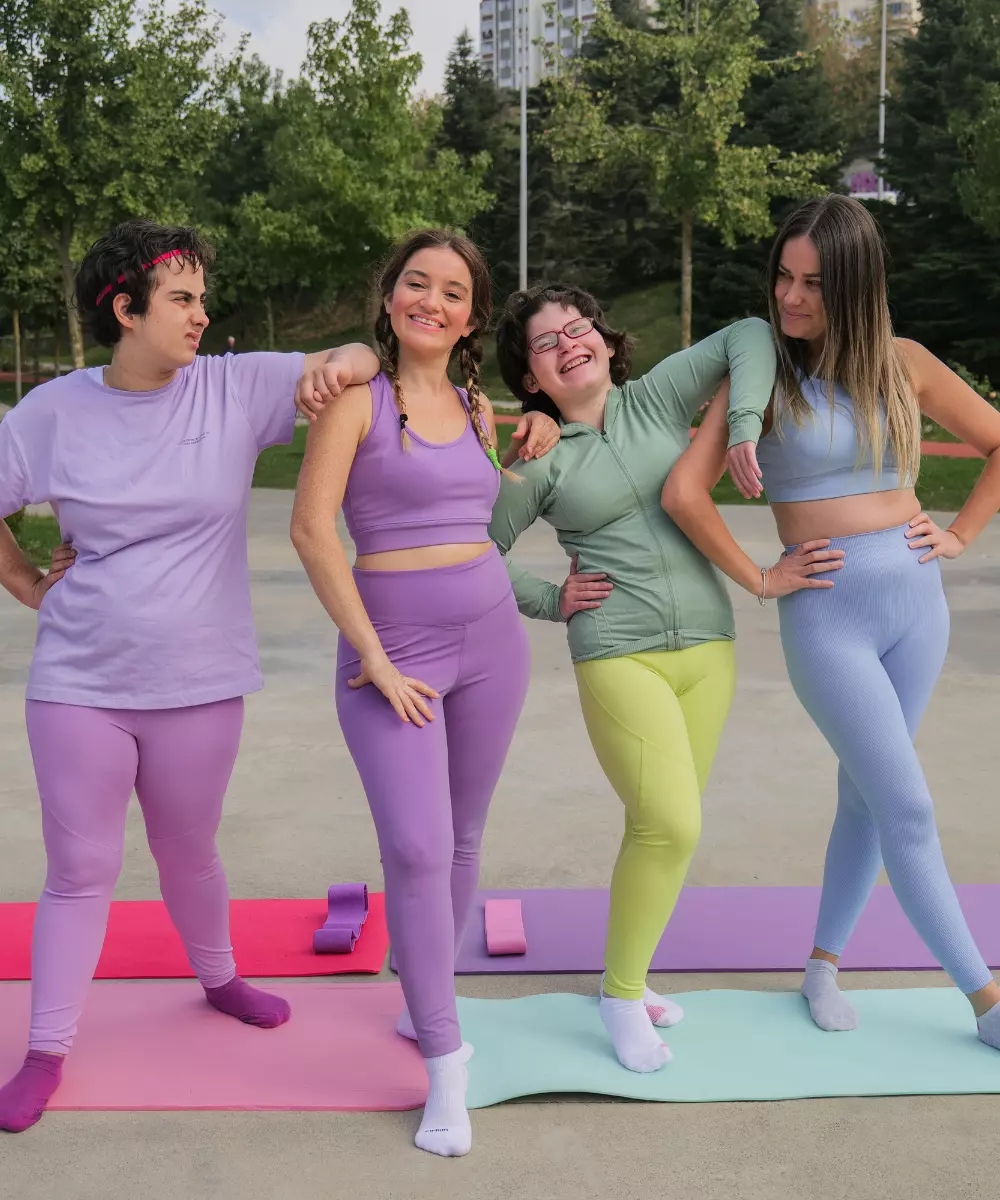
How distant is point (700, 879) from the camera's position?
4.48 meters

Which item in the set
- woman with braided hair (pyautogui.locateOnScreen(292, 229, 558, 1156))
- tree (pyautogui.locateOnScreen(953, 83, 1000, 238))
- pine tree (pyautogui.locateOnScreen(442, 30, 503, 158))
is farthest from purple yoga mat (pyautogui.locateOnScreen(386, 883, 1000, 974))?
pine tree (pyautogui.locateOnScreen(442, 30, 503, 158))

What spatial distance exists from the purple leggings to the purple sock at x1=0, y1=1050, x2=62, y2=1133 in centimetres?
86

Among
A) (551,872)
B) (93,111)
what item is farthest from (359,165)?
(551,872)

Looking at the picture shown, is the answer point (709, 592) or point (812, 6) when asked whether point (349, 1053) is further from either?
point (812, 6)

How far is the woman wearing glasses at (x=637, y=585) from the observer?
312cm

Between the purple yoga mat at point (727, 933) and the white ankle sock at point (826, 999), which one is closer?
the white ankle sock at point (826, 999)

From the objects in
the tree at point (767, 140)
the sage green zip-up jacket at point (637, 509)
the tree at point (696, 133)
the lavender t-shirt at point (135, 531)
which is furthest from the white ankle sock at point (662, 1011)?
the tree at point (767, 140)

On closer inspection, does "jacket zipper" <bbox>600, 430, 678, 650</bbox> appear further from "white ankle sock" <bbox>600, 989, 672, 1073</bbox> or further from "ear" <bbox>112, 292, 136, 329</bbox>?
"ear" <bbox>112, 292, 136, 329</bbox>

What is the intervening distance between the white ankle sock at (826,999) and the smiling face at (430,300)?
187cm

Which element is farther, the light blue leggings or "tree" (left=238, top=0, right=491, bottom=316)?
"tree" (left=238, top=0, right=491, bottom=316)

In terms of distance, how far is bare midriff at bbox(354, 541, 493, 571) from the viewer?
297cm

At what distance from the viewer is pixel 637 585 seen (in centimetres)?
320

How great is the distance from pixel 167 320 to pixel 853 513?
1.66m

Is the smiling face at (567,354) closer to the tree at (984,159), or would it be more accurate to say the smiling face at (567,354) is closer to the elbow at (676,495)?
the elbow at (676,495)
